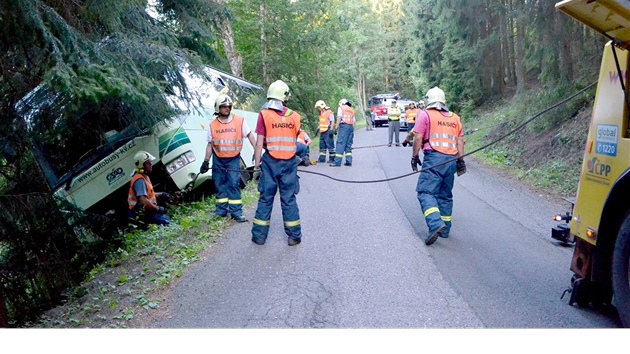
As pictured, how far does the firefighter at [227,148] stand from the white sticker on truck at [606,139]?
16.8 feet

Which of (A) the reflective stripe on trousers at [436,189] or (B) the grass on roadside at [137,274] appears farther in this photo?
(A) the reflective stripe on trousers at [436,189]

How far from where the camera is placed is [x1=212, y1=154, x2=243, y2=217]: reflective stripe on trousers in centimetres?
863

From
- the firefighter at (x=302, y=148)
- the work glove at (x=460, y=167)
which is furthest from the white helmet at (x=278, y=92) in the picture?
the firefighter at (x=302, y=148)

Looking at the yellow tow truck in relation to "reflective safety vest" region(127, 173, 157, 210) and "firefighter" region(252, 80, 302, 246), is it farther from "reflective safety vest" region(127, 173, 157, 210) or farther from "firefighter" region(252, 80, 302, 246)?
"reflective safety vest" region(127, 173, 157, 210)

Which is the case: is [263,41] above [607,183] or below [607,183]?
above

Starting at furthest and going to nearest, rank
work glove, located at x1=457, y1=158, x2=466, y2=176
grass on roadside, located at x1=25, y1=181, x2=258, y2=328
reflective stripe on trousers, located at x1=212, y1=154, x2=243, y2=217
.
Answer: reflective stripe on trousers, located at x1=212, y1=154, x2=243, y2=217 < work glove, located at x1=457, y1=158, x2=466, y2=176 < grass on roadside, located at x1=25, y1=181, x2=258, y2=328

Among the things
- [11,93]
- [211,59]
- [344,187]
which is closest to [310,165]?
[344,187]

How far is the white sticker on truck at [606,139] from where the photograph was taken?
420 cm

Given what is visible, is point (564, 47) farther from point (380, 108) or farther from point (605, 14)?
point (380, 108)

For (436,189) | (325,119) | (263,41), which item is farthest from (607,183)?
(263,41)

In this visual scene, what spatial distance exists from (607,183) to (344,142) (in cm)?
1123

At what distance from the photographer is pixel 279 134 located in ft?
23.1

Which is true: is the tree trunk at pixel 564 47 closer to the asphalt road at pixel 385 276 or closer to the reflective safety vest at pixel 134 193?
the asphalt road at pixel 385 276

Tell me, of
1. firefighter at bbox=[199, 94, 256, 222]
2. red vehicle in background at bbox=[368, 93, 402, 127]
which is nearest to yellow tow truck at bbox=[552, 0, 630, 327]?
firefighter at bbox=[199, 94, 256, 222]
